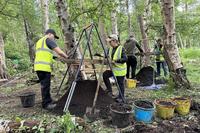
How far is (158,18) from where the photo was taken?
2056cm

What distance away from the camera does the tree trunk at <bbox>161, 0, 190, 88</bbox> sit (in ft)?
28.5

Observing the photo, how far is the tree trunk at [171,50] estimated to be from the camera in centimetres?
867

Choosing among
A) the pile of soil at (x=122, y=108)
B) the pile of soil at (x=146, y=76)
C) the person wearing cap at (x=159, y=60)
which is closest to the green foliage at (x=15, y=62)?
the person wearing cap at (x=159, y=60)

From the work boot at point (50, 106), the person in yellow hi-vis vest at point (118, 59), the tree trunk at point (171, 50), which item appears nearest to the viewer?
the work boot at point (50, 106)

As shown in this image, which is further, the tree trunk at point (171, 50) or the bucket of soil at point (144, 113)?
the tree trunk at point (171, 50)

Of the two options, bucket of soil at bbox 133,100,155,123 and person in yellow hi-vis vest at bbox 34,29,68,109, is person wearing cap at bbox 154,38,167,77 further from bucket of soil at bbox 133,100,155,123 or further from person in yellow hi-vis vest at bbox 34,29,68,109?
person in yellow hi-vis vest at bbox 34,29,68,109

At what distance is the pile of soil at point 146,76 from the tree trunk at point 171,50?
1.11 m

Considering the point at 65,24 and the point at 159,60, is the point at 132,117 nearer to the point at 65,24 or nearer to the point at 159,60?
the point at 65,24

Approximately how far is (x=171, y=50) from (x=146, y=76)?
155 centimetres

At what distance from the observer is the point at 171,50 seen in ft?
28.6

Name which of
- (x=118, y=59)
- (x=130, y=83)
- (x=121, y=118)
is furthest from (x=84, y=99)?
(x=130, y=83)

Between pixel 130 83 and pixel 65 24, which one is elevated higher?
pixel 65 24

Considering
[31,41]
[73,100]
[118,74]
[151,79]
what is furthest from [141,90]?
[31,41]

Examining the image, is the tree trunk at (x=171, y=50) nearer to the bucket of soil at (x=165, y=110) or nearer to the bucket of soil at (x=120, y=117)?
the bucket of soil at (x=165, y=110)
